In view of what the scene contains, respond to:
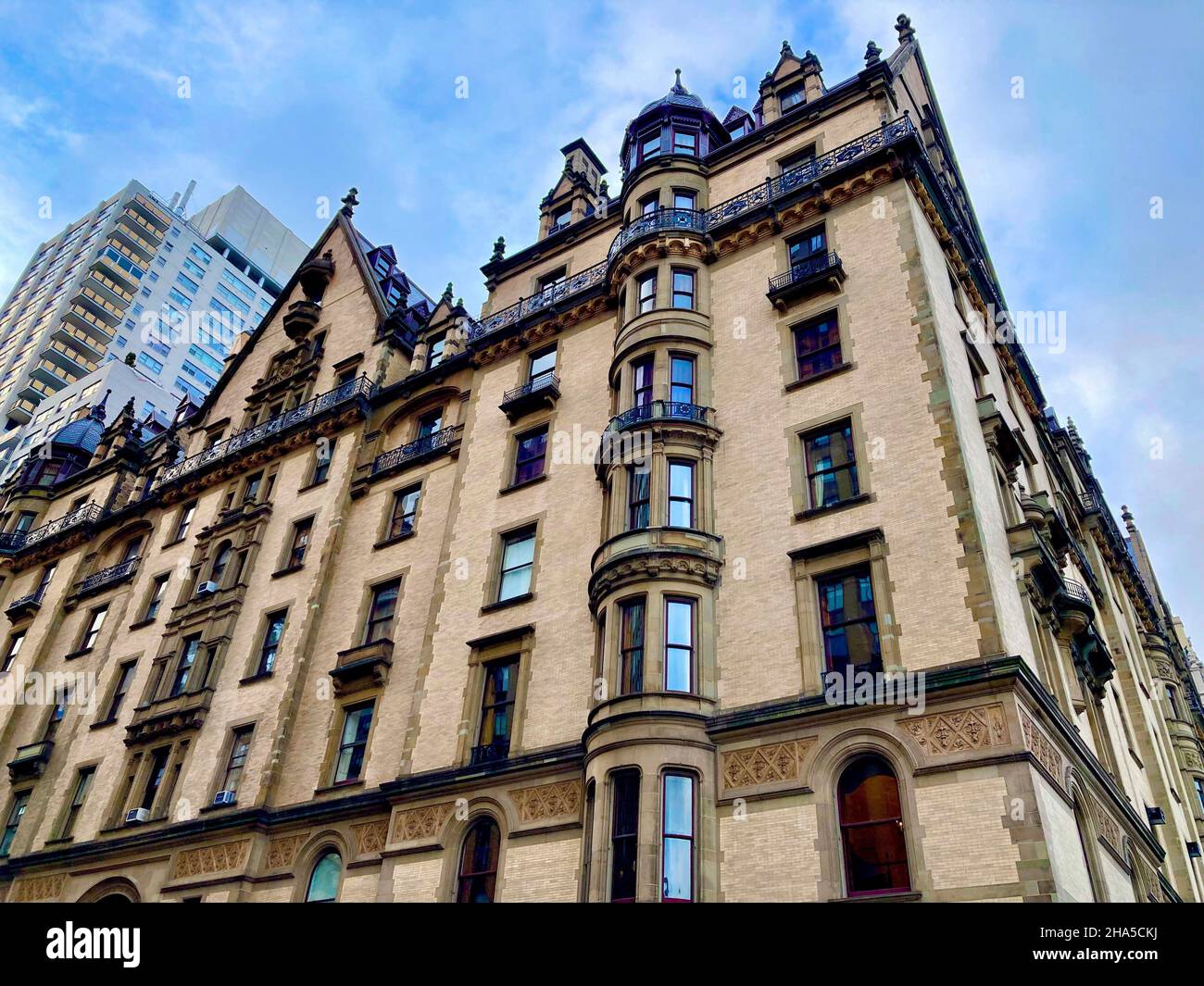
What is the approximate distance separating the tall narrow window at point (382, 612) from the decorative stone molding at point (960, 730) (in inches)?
649

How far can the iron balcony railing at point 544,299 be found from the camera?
33.2 m

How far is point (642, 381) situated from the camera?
89.0ft

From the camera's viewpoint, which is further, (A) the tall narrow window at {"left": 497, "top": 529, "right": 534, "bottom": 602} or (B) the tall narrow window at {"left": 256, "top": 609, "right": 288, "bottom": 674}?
(B) the tall narrow window at {"left": 256, "top": 609, "right": 288, "bottom": 674}

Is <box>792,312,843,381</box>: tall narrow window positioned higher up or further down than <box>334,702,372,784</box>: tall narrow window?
higher up

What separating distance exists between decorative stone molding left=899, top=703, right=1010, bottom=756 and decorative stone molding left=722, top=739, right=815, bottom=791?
2132 millimetres

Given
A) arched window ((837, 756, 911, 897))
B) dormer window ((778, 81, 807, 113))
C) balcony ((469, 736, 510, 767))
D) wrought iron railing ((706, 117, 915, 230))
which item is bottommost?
arched window ((837, 756, 911, 897))

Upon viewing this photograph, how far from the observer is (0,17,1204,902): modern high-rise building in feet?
60.6

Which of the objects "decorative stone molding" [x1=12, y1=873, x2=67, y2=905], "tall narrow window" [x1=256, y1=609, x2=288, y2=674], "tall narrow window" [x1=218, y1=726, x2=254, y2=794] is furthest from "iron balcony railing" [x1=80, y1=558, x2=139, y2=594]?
"tall narrow window" [x1=218, y1=726, x2=254, y2=794]

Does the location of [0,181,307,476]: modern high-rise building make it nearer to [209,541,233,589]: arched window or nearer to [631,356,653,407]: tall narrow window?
[209,541,233,589]: arched window

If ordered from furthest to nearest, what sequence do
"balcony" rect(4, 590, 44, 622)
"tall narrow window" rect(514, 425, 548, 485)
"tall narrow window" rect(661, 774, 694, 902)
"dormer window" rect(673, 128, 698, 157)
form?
"balcony" rect(4, 590, 44, 622)
"dormer window" rect(673, 128, 698, 157)
"tall narrow window" rect(514, 425, 548, 485)
"tall narrow window" rect(661, 774, 694, 902)

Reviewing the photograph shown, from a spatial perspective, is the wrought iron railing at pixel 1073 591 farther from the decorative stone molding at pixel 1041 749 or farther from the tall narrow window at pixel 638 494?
the tall narrow window at pixel 638 494

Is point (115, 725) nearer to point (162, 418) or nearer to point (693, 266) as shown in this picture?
point (693, 266)

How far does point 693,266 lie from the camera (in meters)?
29.4

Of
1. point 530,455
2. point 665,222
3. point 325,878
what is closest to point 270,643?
point 325,878
